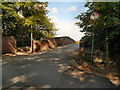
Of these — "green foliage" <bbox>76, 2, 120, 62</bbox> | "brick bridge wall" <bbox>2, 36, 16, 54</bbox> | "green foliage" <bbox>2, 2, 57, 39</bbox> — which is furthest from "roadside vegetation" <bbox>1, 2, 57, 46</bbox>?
"green foliage" <bbox>76, 2, 120, 62</bbox>

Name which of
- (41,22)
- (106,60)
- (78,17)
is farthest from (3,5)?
(106,60)

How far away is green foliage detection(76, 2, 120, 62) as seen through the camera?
173 inches

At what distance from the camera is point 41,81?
353 cm

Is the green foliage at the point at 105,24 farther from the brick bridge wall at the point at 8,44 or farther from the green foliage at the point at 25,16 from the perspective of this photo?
the brick bridge wall at the point at 8,44

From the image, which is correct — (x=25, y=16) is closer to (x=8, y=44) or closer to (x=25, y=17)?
(x=25, y=17)

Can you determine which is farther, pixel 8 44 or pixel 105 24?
pixel 8 44

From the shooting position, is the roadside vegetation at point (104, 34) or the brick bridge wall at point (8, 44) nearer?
the roadside vegetation at point (104, 34)

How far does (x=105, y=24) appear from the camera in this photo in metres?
4.66

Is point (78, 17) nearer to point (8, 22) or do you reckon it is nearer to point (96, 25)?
point (96, 25)

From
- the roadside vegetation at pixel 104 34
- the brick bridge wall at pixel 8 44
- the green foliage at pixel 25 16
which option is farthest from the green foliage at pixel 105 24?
the brick bridge wall at pixel 8 44

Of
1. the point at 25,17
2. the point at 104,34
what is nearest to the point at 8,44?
the point at 25,17

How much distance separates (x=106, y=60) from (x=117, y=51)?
844 millimetres

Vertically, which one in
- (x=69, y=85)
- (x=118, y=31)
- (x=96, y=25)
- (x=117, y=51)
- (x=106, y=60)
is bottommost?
(x=69, y=85)

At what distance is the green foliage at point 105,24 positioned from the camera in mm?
4398
